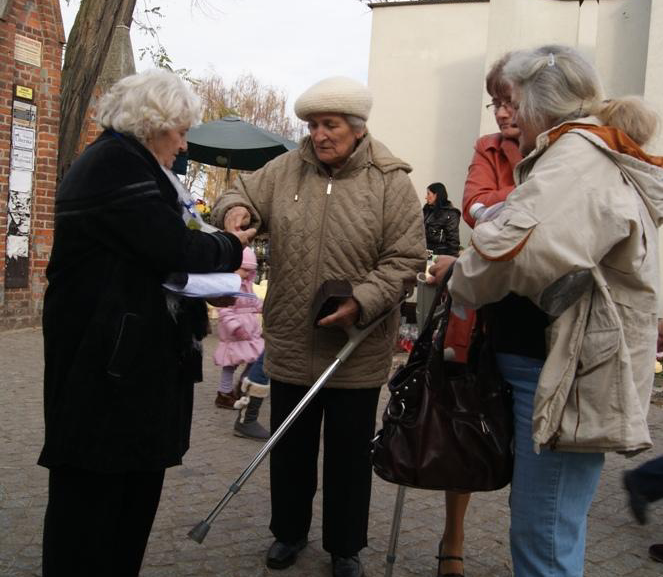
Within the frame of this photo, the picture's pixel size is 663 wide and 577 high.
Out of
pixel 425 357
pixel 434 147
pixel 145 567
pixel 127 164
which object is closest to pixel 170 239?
pixel 127 164

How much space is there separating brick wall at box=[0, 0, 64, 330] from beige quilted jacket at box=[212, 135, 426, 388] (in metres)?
6.98

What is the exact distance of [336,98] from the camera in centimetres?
317

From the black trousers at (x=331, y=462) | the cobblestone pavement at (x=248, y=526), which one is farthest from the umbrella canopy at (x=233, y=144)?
the black trousers at (x=331, y=462)

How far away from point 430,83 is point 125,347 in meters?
13.6

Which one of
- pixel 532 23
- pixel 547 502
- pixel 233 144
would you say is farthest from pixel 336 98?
pixel 532 23

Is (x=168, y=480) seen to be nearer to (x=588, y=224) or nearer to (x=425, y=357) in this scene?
(x=425, y=357)

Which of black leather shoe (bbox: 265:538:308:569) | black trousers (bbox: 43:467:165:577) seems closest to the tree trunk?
black leather shoe (bbox: 265:538:308:569)

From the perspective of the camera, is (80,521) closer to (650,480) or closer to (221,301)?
(221,301)

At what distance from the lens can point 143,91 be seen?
256 centimetres

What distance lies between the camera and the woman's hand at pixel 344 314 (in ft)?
10.2

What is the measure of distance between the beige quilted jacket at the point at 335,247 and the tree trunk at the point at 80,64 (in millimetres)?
7436

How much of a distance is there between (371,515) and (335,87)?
2.28 metres

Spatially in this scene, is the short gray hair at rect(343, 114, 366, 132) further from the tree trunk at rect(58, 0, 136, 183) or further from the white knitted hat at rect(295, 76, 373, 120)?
the tree trunk at rect(58, 0, 136, 183)

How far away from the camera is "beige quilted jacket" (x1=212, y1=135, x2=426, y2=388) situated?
3.28 m
